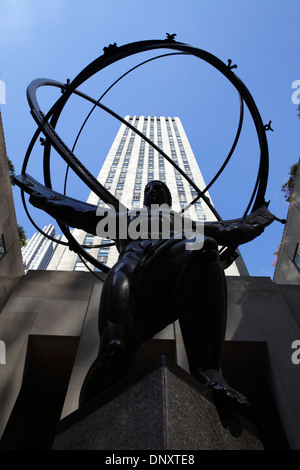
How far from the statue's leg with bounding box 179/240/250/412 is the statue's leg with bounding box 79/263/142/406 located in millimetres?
508

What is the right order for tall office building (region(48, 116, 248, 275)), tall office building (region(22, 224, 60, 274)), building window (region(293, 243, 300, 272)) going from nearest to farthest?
building window (region(293, 243, 300, 272)) < tall office building (region(48, 116, 248, 275)) < tall office building (region(22, 224, 60, 274))

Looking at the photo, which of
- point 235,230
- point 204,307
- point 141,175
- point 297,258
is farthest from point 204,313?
point 141,175

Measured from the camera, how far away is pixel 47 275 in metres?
8.33

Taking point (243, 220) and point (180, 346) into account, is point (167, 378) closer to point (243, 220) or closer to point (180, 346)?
point (243, 220)

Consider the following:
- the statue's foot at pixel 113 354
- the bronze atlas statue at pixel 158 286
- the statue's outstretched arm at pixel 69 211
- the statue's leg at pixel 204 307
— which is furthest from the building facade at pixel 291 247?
the statue's foot at pixel 113 354

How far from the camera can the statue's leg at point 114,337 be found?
260 cm

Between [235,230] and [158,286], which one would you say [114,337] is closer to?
[158,286]

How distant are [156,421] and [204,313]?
127 centimetres

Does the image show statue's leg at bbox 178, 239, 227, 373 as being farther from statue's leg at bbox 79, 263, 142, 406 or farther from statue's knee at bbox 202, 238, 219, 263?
statue's leg at bbox 79, 263, 142, 406

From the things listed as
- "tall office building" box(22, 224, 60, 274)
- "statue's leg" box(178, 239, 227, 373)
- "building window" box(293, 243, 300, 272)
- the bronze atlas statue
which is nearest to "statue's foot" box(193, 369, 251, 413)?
the bronze atlas statue

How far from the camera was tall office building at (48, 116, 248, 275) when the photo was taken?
21891 millimetres

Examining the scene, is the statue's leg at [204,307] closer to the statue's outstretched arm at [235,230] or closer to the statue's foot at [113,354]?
the statue's foot at [113,354]

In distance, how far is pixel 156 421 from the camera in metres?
1.89
